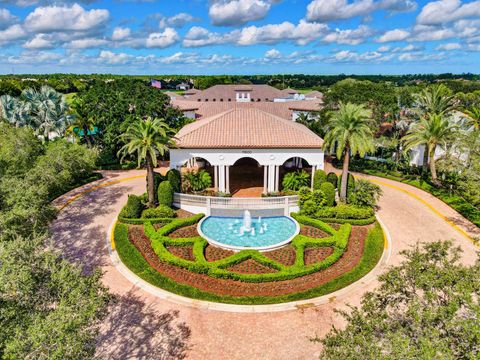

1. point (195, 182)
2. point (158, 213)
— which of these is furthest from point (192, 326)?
point (195, 182)

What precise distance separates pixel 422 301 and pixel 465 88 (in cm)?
12572

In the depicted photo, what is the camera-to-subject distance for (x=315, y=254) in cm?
2600

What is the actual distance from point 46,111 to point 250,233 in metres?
39.6

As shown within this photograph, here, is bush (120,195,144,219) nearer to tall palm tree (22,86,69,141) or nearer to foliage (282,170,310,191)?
foliage (282,170,310,191)

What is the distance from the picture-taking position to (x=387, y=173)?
4691cm

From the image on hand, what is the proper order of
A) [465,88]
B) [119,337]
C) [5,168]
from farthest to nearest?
[465,88] < [5,168] < [119,337]

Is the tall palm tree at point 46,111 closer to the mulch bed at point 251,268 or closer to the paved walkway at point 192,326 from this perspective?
the paved walkway at point 192,326

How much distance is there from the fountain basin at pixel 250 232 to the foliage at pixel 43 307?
14.5 metres

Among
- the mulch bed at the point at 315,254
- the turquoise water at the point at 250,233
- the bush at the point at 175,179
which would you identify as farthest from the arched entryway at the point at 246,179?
the mulch bed at the point at 315,254

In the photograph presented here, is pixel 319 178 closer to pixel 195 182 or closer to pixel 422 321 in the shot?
pixel 195 182

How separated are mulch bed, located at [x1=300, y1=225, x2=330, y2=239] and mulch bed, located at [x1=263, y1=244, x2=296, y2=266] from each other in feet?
9.05

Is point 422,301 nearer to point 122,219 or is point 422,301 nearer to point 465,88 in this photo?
point 122,219

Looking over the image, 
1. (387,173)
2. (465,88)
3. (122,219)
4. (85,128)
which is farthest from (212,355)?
(465,88)

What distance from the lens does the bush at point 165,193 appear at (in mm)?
32594
